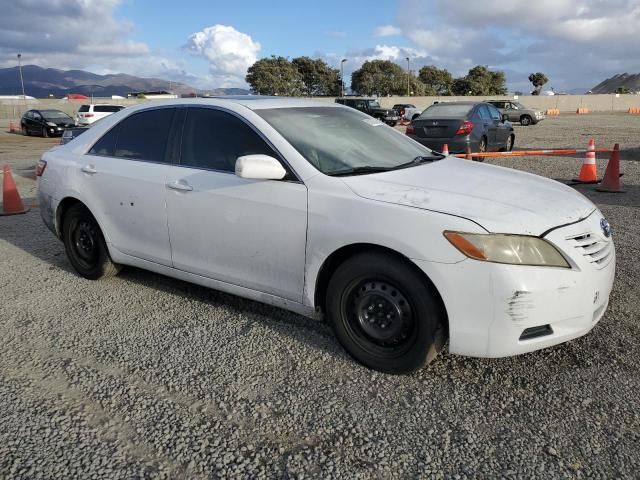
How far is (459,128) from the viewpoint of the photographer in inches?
464

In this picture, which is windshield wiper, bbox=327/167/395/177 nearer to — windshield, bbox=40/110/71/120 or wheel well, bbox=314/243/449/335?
wheel well, bbox=314/243/449/335

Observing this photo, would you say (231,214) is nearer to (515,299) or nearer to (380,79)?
(515,299)

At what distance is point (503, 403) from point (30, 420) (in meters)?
2.43

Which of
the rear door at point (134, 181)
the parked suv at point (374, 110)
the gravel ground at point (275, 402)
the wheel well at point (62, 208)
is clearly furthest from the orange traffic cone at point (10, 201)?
the parked suv at point (374, 110)

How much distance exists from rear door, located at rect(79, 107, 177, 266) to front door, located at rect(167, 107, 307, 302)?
0.17m

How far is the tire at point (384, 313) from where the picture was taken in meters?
2.87

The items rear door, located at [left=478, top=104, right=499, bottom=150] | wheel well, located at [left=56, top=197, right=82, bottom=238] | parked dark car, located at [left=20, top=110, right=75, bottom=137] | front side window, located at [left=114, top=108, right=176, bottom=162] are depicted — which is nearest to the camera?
front side window, located at [left=114, top=108, right=176, bottom=162]

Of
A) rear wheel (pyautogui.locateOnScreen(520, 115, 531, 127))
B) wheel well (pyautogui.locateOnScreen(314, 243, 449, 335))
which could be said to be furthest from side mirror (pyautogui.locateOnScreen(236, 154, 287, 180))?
rear wheel (pyautogui.locateOnScreen(520, 115, 531, 127))

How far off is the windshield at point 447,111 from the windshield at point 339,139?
8540 mm

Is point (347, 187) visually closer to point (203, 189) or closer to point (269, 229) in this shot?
point (269, 229)

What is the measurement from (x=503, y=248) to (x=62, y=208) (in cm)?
394

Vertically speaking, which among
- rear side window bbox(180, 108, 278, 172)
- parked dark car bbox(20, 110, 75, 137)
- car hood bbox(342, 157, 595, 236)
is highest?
rear side window bbox(180, 108, 278, 172)

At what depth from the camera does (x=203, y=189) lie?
3697 millimetres

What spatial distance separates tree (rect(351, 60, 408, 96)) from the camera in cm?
8062
